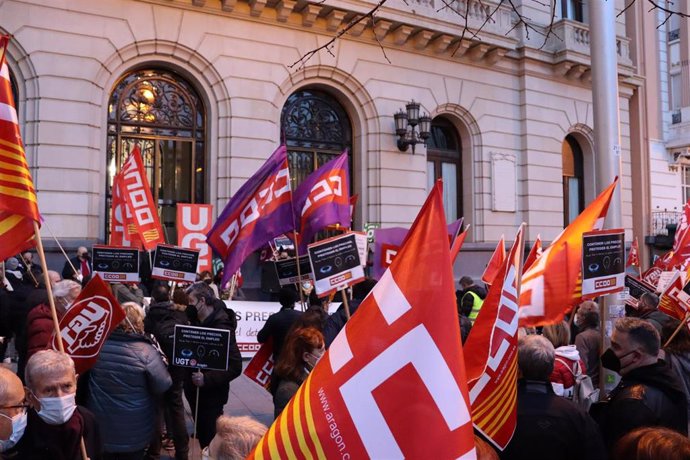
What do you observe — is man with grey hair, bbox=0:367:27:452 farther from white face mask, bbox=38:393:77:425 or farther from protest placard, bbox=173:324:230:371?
protest placard, bbox=173:324:230:371

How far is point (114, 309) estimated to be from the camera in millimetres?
4566

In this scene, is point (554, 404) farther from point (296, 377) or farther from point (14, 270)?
point (14, 270)

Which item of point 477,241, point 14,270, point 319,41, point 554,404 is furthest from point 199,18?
point 554,404

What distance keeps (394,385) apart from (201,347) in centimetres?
347

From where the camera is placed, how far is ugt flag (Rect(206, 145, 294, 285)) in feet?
25.8

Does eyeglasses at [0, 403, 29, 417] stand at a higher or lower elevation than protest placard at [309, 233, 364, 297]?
lower


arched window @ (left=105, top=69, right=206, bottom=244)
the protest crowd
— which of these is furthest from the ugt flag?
arched window @ (left=105, top=69, right=206, bottom=244)

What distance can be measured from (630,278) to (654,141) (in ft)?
54.3

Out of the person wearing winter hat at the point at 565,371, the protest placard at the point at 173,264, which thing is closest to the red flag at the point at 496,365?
the person wearing winter hat at the point at 565,371

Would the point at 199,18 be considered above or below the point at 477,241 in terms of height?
above

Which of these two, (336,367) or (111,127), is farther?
(111,127)

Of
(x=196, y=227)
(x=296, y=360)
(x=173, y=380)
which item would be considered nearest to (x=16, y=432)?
(x=296, y=360)

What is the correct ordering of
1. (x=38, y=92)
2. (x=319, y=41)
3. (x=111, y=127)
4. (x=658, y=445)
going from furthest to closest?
(x=319, y=41) → (x=111, y=127) → (x=38, y=92) → (x=658, y=445)

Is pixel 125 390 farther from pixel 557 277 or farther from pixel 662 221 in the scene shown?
pixel 662 221
